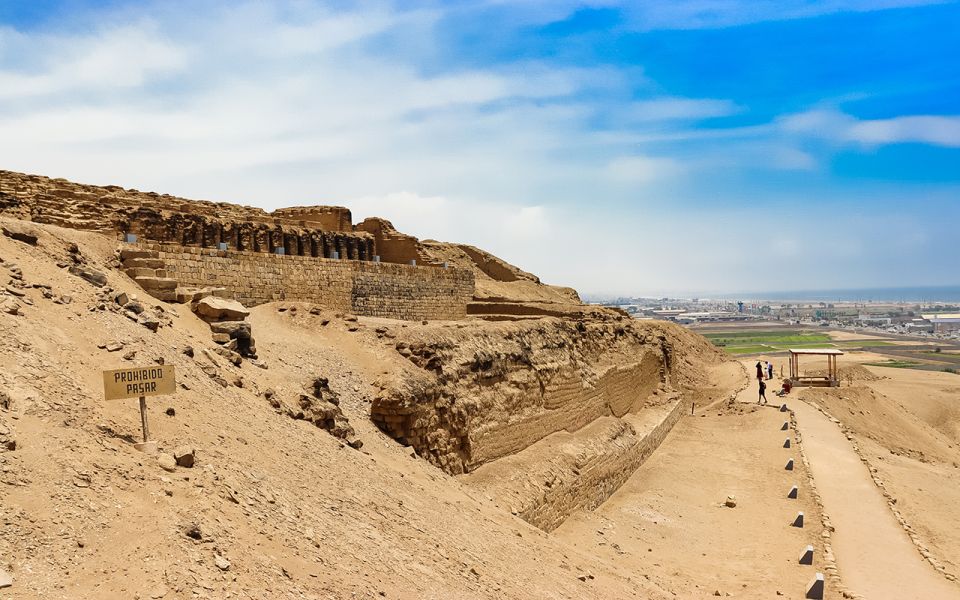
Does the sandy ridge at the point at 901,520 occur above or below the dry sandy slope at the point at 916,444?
above

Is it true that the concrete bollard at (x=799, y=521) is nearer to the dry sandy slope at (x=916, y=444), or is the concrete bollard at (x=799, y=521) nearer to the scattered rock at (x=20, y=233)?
the dry sandy slope at (x=916, y=444)

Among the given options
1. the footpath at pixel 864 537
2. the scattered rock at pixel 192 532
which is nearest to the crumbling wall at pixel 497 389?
the footpath at pixel 864 537

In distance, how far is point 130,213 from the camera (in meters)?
16.0

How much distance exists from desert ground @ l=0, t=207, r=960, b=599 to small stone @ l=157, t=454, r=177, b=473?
0.25 feet

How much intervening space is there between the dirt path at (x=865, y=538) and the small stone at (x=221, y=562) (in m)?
9.91

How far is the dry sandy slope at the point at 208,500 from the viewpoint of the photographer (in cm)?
457

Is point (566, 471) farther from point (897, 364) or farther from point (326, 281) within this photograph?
point (897, 364)

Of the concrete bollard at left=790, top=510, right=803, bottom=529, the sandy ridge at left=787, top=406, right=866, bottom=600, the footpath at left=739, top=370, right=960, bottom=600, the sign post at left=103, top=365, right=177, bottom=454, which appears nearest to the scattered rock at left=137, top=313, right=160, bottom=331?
the sign post at left=103, top=365, right=177, bottom=454

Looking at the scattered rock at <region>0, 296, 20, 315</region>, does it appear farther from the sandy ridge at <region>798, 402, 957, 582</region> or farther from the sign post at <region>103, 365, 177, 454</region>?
the sandy ridge at <region>798, 402, 957, 582</region>

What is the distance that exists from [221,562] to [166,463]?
4.41 feet

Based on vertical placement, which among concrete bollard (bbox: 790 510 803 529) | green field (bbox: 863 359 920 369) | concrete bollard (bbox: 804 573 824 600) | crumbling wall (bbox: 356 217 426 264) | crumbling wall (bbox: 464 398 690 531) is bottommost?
green field (bbox: 863 359 920 369)

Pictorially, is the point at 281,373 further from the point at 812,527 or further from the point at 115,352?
the point at 812,527

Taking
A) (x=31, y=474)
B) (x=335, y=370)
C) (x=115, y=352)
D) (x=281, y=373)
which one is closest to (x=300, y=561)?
(x=31, y=474)

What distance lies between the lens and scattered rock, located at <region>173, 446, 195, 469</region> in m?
5.94
